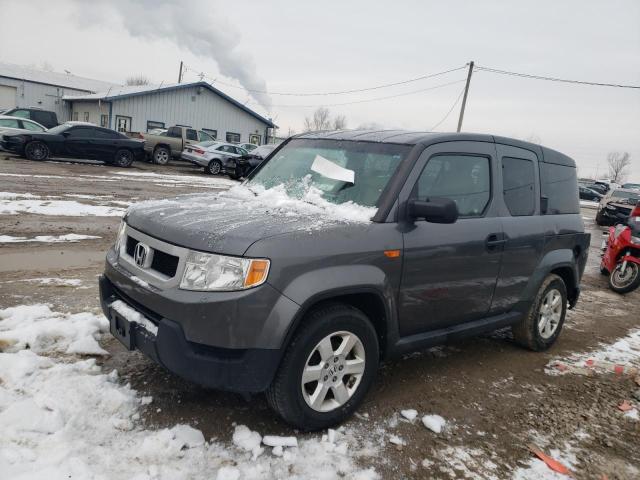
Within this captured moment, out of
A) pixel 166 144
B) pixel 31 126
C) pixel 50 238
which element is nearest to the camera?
pixel 50 238

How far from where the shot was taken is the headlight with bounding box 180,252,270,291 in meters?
2.59

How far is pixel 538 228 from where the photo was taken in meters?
4.27

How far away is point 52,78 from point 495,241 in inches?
1902

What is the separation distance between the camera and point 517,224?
13.3 ft

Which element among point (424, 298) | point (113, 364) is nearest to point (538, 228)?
point (424, 298)

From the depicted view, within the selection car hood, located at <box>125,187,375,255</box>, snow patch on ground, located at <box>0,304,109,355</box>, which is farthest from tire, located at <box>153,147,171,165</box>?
car hood, located at <box>125,187,375,255</box>

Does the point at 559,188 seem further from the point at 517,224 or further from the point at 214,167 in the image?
the point at 214,167

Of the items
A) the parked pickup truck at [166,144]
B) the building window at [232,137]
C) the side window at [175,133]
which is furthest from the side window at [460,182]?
the building window at [232,137]

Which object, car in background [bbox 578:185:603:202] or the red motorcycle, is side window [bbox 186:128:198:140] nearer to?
the red motorcycle

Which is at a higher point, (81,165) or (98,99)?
(98,99)

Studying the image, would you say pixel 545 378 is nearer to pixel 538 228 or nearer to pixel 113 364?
pixel 538 228

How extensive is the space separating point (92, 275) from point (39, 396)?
113 inches

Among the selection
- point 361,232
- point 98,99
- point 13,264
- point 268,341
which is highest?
point 98,99

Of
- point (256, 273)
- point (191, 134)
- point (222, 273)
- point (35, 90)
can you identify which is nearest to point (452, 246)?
point (256, 273)
